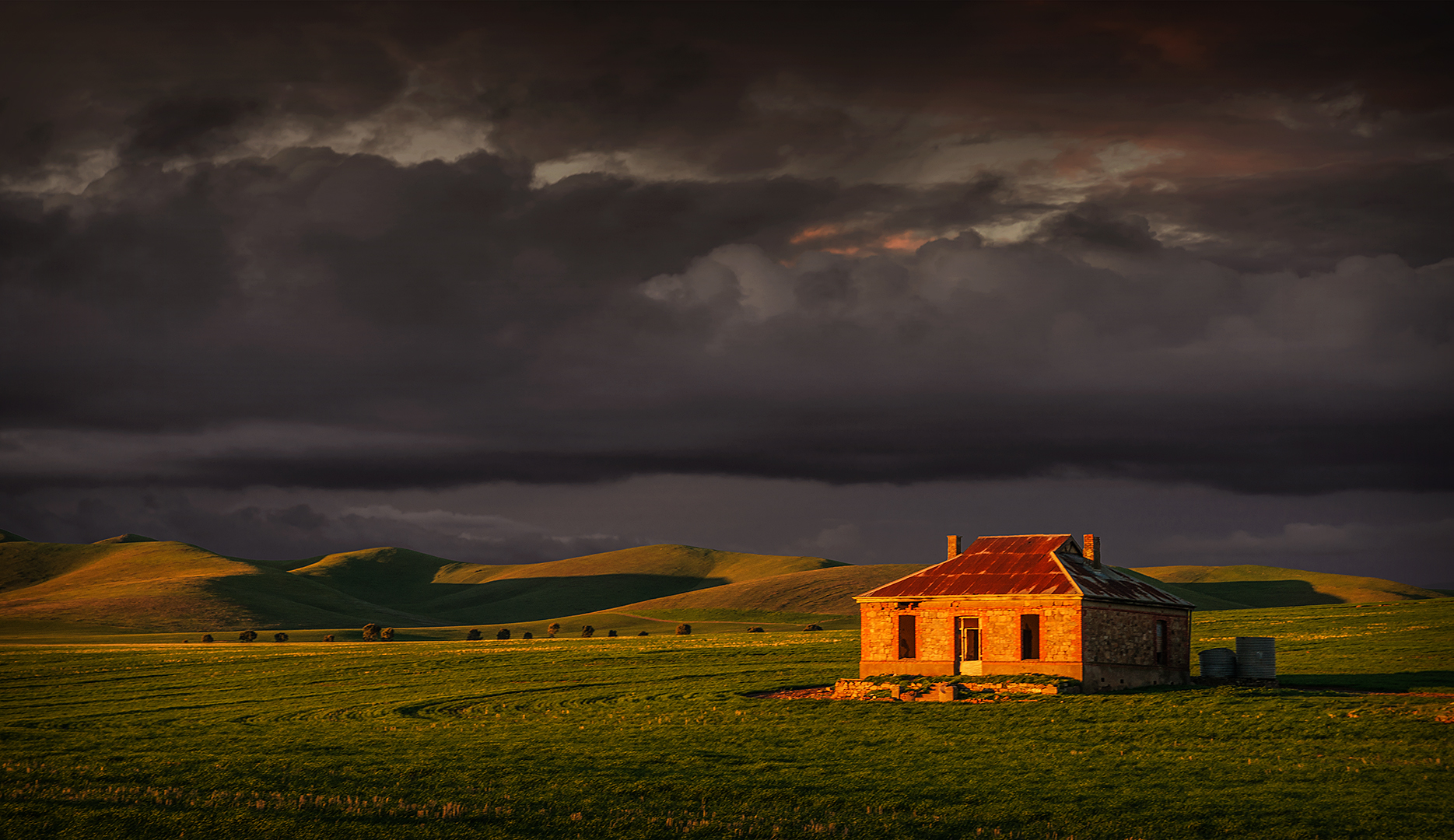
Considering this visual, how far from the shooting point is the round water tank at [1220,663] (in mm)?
50219

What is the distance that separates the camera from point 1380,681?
48.6 metres

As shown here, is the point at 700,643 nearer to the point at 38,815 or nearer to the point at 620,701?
the point at 620,701

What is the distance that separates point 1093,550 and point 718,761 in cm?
2816

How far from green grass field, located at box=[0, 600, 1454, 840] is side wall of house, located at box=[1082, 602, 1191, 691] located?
248cm

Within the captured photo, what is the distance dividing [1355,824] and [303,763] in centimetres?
2622

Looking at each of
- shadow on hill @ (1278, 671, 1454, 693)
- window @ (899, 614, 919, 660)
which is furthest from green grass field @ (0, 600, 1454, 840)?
window @ (899, 614, 919, 660)

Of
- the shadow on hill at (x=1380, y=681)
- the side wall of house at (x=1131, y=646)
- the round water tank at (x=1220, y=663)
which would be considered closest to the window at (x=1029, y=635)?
the side wall of house at (x=1131, y=646)

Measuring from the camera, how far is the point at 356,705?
5188 centimetres

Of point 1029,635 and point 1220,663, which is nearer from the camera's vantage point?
point 1220,663

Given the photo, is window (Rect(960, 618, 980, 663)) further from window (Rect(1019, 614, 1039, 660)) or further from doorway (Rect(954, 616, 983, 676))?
window (Rect(1019, 614, 1039, 660))

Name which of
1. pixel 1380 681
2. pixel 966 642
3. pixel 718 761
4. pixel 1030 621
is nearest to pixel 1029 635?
pixel 1030 621

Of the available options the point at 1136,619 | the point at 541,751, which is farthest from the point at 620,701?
the point at 1136,619

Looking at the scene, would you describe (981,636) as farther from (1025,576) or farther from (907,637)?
(907,637)

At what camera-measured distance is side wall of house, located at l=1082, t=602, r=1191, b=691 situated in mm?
47969
